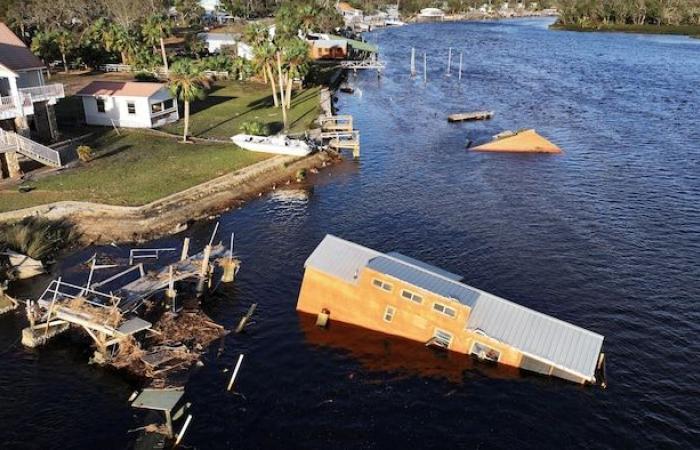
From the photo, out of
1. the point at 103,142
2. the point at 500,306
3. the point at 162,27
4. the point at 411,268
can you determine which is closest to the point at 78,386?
the point at 411,268

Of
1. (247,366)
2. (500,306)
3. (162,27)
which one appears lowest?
(247,366)

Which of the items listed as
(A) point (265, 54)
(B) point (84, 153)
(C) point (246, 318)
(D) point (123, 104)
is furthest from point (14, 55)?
(C) point (246, 318)

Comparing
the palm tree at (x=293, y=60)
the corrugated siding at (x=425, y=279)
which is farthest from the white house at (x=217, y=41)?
the corrugated siding at (x=425, y=279)

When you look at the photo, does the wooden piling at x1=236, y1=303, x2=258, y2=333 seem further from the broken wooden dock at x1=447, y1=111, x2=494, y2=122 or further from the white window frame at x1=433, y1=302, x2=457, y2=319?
the broken wooden dock at x1=447, y1=111, x2=494, y2=122

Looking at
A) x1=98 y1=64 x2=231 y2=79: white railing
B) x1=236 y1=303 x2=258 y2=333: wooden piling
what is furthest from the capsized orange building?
x1=98 y1=64 x2=231 y2=79: white railing

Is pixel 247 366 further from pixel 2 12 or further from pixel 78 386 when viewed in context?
pixel 2 12

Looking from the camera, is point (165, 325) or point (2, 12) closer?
point (165, 325)
